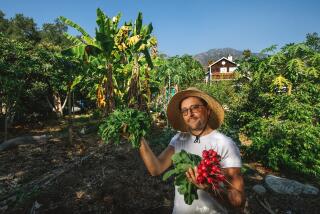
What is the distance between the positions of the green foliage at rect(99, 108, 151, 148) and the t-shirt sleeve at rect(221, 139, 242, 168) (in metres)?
0.67

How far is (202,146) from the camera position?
7.89 ft

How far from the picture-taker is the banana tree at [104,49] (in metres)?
7.92

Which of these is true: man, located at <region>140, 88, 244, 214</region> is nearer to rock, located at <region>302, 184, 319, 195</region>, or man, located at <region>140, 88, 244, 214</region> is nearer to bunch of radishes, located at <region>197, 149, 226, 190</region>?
bunch of radishes, located at <region>197, 149, 226, 190</region>

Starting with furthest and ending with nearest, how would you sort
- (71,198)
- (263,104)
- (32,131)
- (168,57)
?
(168,57) → (32,131) → (263,104) → (71,198)

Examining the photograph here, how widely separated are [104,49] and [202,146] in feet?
21.4

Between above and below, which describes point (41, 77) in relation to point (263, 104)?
above

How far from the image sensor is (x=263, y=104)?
8852 mm

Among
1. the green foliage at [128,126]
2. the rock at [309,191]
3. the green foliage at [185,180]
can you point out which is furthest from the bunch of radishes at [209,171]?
the rock at [309,191]

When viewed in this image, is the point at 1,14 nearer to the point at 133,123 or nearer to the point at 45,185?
the point at 45,185

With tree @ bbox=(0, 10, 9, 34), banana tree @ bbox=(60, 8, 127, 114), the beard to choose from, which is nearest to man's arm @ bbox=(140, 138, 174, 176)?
the beard

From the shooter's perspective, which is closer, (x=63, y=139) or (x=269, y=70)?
(x=269, y=70)

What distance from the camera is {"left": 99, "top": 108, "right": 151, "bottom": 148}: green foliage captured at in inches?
92.8

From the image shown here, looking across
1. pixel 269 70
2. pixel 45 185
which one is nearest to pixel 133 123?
pixel 45 185

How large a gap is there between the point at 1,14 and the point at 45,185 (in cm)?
3878
